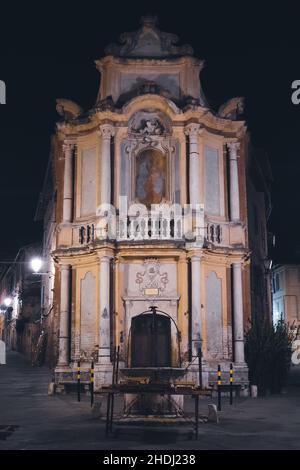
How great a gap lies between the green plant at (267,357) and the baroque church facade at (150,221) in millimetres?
Result: 557

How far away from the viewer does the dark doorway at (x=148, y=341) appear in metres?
24.2

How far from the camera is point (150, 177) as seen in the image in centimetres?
2591

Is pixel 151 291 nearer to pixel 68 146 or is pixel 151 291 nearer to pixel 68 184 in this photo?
→ pixel 68 184

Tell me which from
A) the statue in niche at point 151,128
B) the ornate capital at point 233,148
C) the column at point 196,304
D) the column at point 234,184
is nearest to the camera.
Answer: the column at point 196,304

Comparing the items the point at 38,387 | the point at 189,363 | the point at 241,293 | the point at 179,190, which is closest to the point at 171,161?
the point at 179,190

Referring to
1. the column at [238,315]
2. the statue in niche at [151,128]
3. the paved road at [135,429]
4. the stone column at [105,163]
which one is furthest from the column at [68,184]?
the paved road at [135,429]

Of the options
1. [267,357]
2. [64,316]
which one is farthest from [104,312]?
[267,357]

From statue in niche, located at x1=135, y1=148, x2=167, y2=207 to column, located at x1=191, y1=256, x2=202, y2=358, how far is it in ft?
10.5

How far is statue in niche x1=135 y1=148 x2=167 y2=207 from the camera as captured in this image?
25.6m

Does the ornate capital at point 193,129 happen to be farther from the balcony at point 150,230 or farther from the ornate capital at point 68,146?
the ornate capital at point 68,146

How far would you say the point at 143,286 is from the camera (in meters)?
24.6

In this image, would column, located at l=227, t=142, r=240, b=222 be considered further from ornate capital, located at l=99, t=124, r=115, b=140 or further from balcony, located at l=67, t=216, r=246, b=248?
ornate capital, located at l=99, t=124, r=115, b=140

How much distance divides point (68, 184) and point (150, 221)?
4186 millimetres

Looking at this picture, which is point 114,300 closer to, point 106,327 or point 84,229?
point 106,327
